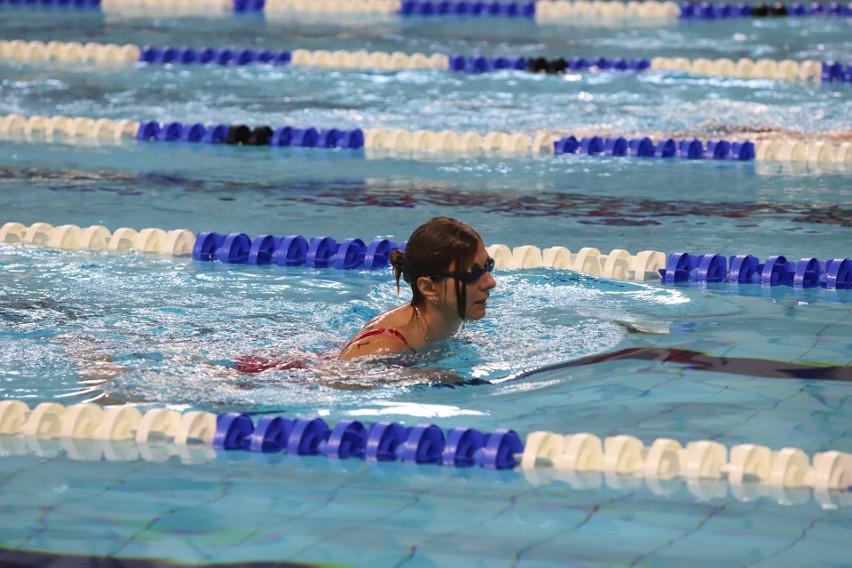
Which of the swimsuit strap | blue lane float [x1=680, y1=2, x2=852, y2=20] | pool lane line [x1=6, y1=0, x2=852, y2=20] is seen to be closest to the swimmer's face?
the swimsuit strap

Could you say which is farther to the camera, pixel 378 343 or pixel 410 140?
pixel 410 140

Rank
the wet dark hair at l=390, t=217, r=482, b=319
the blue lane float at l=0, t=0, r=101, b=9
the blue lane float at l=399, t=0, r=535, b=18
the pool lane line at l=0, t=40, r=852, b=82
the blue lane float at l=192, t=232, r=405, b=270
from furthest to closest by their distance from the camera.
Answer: the blue lane float at l=0, t=0, r=101, b=9, the blue lane float at l=399, t=0, r=535, b=18, the pool lane line at l=0, t=40, r=852, b=82, the blue lane float at l=192, t=232, r=405, b=270, the wet dark hair at l=390, t=217, r=482, b=319

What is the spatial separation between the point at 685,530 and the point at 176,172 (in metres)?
5.10

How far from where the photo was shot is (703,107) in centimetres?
898

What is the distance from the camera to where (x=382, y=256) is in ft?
18.3

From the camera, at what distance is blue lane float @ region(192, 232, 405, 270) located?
5582 mm

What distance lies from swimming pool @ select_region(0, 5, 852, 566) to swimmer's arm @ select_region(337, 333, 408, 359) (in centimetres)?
6

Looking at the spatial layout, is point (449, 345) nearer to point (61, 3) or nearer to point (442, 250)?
point (442, 250)

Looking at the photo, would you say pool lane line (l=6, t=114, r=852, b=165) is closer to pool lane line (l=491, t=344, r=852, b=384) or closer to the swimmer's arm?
pool lane line (l=491, t=344, r=852, b=384)

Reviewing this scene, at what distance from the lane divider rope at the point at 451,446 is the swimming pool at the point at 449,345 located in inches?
1.2

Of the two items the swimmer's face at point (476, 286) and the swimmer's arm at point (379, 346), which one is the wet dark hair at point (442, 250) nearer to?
the swimmer's face at point (476, 286)

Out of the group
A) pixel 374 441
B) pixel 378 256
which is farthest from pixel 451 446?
pixel 378 256

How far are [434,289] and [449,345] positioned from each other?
0.27 metres

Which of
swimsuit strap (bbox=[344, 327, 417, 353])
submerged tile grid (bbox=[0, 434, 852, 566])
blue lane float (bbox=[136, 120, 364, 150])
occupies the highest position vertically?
blue lane float (bbox=[136, 120, 364, 150])
